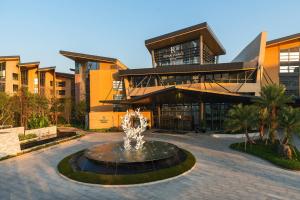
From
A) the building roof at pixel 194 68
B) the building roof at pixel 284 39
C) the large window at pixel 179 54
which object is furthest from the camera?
the large window at pixel 179 54

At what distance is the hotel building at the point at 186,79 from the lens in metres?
39.8

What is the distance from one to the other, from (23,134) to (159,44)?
31.9m

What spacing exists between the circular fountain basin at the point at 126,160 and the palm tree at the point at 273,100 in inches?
377

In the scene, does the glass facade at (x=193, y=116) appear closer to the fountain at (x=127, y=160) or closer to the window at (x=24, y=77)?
the fountain at (x=127, y=160)

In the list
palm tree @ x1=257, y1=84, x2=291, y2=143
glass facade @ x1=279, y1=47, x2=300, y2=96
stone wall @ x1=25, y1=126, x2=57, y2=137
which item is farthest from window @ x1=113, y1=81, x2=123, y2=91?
glass facade @ x1=279, y1=47, x2=300, y2=96

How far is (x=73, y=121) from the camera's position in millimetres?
57312

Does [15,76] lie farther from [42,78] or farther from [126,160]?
[126,160]

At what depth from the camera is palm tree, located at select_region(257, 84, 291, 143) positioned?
23.0 metres

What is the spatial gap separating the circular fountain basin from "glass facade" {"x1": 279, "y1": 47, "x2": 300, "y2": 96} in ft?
110

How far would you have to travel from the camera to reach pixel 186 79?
4538 cm

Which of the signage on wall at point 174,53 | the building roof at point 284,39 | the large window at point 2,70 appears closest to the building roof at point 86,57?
the signage on wall at point 174,53

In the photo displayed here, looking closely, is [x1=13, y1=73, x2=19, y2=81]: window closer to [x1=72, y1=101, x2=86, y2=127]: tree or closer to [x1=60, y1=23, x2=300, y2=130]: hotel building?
[x1=60, y1=23, x2=300, y2=130]: hotel building

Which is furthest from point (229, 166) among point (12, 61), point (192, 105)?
point (12, 61)

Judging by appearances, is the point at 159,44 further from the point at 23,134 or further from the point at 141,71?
A: the point at 23,134
